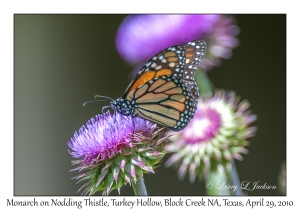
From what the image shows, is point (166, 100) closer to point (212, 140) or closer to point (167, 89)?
point (167, 89)

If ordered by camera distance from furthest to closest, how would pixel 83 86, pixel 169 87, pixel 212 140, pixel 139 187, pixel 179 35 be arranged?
pixel 83 86
pixel 179 35
pixel 212 140
pixel 169 87
pixel 139 187

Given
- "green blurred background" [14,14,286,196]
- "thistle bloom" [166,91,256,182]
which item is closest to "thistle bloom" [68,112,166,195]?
"thistle bloom" [166,91,256,182]

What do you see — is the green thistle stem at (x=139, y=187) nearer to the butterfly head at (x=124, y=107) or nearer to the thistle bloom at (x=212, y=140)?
the butterfly head at (x=124, y=107)

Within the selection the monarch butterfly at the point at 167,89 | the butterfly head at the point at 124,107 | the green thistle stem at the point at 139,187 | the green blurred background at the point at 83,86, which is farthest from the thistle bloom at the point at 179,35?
the green thistle stem at the point at 139,187

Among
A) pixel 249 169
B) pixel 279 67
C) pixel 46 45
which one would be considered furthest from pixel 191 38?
pixel 46 45

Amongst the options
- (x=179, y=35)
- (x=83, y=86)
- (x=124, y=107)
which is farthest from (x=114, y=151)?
(x=83, y=86)

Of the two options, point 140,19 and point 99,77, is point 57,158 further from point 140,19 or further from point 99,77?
point 140,19
